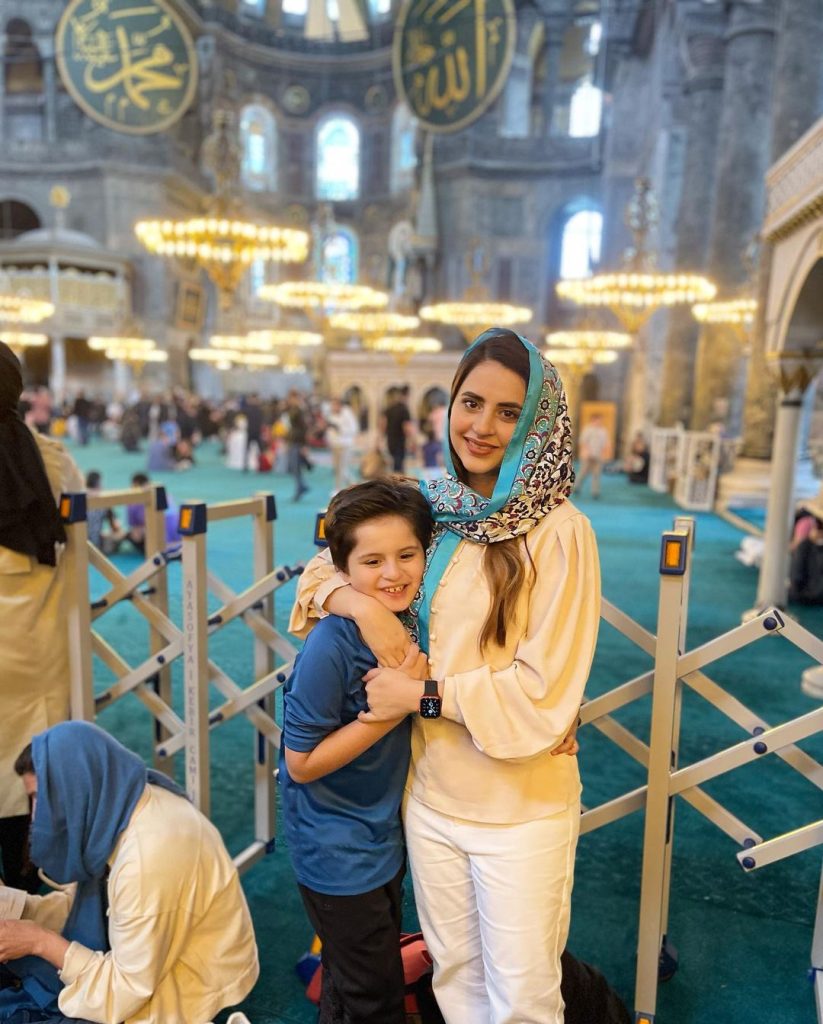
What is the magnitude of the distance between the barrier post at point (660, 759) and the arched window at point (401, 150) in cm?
2815

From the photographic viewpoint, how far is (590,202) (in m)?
22.1

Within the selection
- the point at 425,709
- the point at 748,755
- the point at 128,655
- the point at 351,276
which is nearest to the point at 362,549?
the point at 425,709

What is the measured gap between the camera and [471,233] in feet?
74.0

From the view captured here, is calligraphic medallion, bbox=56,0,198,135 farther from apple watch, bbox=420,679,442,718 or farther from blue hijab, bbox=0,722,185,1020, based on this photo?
apple watch, bbox=420,679,442,718

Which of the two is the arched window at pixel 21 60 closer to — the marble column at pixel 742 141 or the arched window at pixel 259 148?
the arched window at pixel 259 148

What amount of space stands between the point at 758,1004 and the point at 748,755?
2.69 ft

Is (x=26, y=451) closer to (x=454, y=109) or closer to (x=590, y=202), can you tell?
(x=454, y=109)

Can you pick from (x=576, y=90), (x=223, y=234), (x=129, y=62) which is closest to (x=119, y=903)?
(x=223, y=234)

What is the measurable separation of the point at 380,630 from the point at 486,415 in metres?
0.40

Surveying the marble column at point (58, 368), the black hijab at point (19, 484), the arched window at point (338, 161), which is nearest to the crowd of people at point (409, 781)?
the black hijab at point (19, 484)

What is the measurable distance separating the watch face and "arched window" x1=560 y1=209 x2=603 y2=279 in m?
23.0

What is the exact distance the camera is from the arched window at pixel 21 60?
23.3 metres

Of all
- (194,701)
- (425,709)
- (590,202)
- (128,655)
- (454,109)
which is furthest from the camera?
(590,202)

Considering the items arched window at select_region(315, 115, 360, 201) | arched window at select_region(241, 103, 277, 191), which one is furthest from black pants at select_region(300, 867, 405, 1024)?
arched window at select_region(315, 115, 360, 201)
